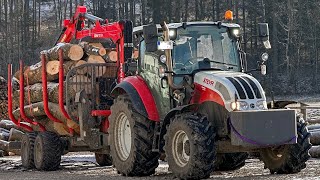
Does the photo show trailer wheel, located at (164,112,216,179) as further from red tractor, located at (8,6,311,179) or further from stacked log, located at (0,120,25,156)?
stacked log, located at (0,120,25,156)

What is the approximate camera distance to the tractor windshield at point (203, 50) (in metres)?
11.6

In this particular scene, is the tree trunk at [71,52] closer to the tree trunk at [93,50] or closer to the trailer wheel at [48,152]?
the tree trunk at [93,50]

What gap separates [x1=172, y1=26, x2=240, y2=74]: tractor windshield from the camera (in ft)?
38.0

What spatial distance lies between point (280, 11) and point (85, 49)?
149 feet

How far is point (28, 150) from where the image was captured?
50.8 feet

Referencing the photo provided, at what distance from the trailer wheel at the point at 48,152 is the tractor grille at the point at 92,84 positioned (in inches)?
37.6

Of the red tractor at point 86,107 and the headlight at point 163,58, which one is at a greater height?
the headlight at point 163,58

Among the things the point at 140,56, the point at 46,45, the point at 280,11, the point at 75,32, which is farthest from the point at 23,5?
the point at 140,56

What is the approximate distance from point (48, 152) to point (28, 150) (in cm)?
98

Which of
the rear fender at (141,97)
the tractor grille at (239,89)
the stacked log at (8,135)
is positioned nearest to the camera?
the tractor grille at (239,89)

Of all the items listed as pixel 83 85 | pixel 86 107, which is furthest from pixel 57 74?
pixel 86 107

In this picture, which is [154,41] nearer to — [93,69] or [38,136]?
[93,69]

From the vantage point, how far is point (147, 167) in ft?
38.9

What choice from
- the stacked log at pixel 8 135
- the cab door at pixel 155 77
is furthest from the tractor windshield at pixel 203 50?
the stacked log at pixel 8 135
